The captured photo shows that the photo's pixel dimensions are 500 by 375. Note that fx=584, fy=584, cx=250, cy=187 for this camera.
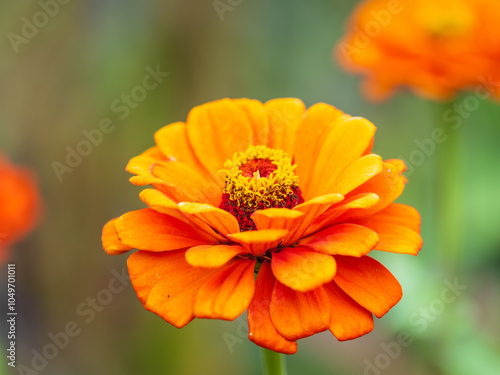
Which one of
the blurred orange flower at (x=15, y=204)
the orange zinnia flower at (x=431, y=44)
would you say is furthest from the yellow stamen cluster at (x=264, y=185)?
the blurred orange flower at (x=15, y=204)

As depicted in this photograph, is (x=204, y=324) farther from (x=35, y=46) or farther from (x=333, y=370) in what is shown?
(x=35, y=46)

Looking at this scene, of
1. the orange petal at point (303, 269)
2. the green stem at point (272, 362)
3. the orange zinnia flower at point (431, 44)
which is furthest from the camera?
the orange zinnia flower at point (431, 44)

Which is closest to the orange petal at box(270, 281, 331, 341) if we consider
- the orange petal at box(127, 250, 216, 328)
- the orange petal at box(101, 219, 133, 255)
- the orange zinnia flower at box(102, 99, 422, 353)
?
the orange zinnia flower at box(102, 99, 422, 353)

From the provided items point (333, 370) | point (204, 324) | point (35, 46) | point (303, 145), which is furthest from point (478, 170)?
point (35, 46)

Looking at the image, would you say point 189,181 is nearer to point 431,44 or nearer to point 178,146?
point 178,146

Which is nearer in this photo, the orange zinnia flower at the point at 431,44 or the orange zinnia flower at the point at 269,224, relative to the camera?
the orange zinnia flower at the point at 269,224

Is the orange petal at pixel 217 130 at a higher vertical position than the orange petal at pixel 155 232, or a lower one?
higher

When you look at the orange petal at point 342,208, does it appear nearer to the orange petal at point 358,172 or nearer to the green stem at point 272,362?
the orange petal at point 358,172
